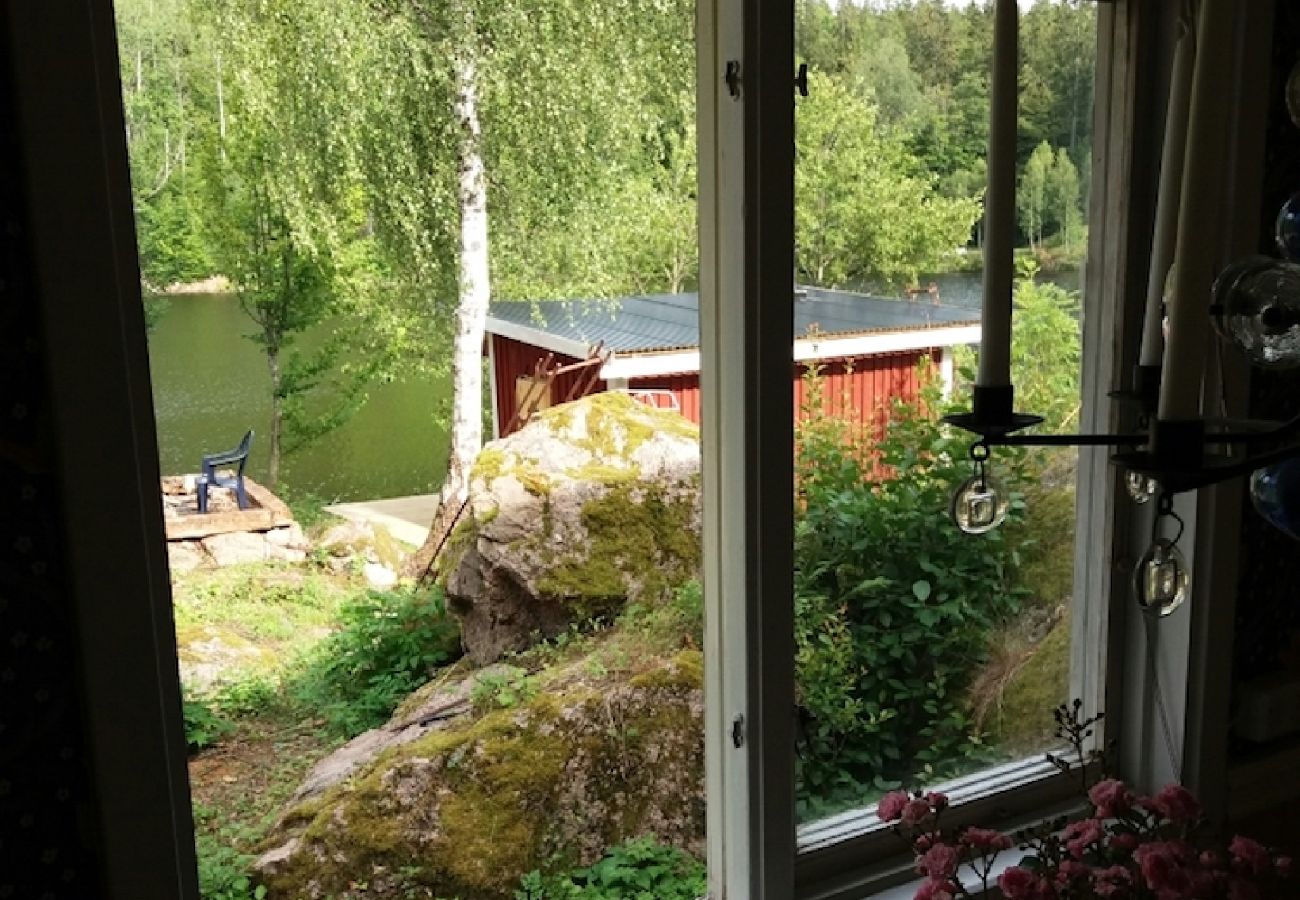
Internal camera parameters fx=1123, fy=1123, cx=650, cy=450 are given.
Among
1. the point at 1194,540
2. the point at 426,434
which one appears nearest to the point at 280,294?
the point at 426,434

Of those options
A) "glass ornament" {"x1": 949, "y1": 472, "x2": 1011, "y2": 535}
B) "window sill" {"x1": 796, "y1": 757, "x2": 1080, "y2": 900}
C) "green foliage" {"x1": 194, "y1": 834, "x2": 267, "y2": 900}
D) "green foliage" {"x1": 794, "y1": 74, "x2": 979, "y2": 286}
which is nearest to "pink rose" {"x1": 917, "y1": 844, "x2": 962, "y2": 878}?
"glass ornament" {"x1": 949, "y1": 472, "x2": 1011, "y2": 535}

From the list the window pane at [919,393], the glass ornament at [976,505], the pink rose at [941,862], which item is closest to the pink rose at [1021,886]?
the pink rose at [941,862]

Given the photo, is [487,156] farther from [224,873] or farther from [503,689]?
[224,873]

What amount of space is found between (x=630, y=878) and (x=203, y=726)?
620 millimetres

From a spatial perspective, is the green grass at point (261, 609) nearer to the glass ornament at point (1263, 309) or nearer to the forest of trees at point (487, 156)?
the forest of trees at point (487, 156)

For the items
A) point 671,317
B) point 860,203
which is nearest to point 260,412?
point 671,317

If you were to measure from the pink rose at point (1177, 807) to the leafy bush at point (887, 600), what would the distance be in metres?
0.47

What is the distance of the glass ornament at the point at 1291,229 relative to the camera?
0.92m

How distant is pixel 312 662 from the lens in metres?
1.59

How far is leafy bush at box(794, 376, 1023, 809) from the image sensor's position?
1.47 meters

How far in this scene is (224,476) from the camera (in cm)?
128

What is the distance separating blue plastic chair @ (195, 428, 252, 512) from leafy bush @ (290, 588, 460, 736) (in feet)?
1.17

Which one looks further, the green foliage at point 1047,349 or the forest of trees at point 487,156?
the green foliage at point 1047,349

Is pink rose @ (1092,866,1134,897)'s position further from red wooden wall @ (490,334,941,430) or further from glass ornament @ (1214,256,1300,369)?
red wooden wall @ (490,334,941,430)
